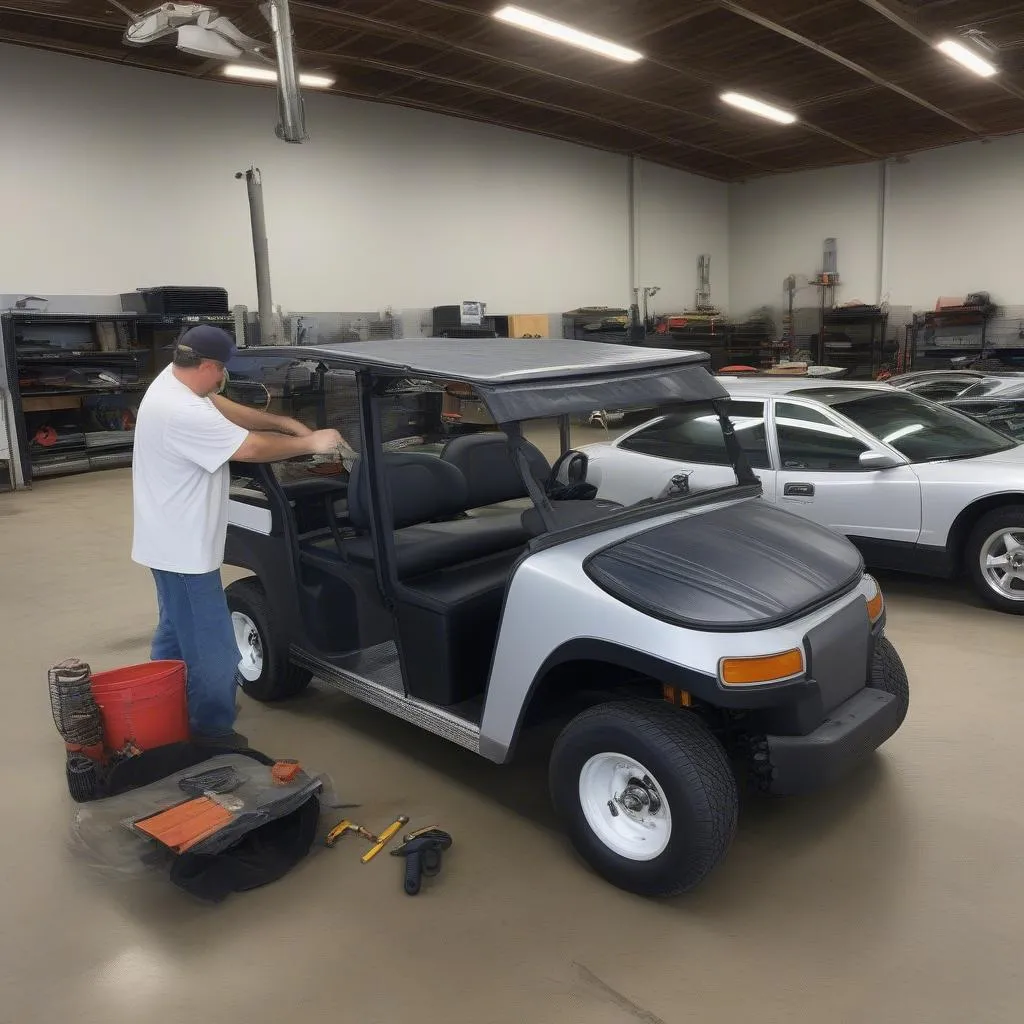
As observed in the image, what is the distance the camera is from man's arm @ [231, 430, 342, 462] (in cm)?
312

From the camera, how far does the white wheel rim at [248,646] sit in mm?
4031

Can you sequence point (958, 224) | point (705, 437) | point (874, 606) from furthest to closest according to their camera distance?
point (958, 224), point (705, 437), point (874, 606)

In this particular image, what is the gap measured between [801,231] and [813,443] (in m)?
14.7

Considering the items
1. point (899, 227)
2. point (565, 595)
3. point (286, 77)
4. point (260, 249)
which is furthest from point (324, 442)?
point (899, 227)

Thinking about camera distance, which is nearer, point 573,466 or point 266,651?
point 573,466

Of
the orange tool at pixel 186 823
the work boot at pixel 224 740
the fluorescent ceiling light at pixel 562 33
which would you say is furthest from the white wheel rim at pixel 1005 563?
the fluorescent ceiling light at pixel 562 33

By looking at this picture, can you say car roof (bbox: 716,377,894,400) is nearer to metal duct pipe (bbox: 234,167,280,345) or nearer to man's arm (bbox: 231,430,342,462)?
man's arm (bbox: 231,430,342,462)

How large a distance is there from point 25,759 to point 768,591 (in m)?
3.11

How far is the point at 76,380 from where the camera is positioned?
10.9 meters

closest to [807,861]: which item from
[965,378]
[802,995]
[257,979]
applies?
[802,995]

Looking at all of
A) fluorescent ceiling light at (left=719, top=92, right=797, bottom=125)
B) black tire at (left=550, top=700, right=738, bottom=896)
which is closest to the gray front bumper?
black tire at (left=550, top=700, right=738, bottom=896)

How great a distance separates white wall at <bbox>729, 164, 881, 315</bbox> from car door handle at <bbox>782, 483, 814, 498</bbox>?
45.0 feet

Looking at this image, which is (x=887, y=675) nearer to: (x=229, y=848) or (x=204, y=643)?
(x=229, y=848)

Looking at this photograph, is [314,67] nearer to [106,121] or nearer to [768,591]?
[106,121]
